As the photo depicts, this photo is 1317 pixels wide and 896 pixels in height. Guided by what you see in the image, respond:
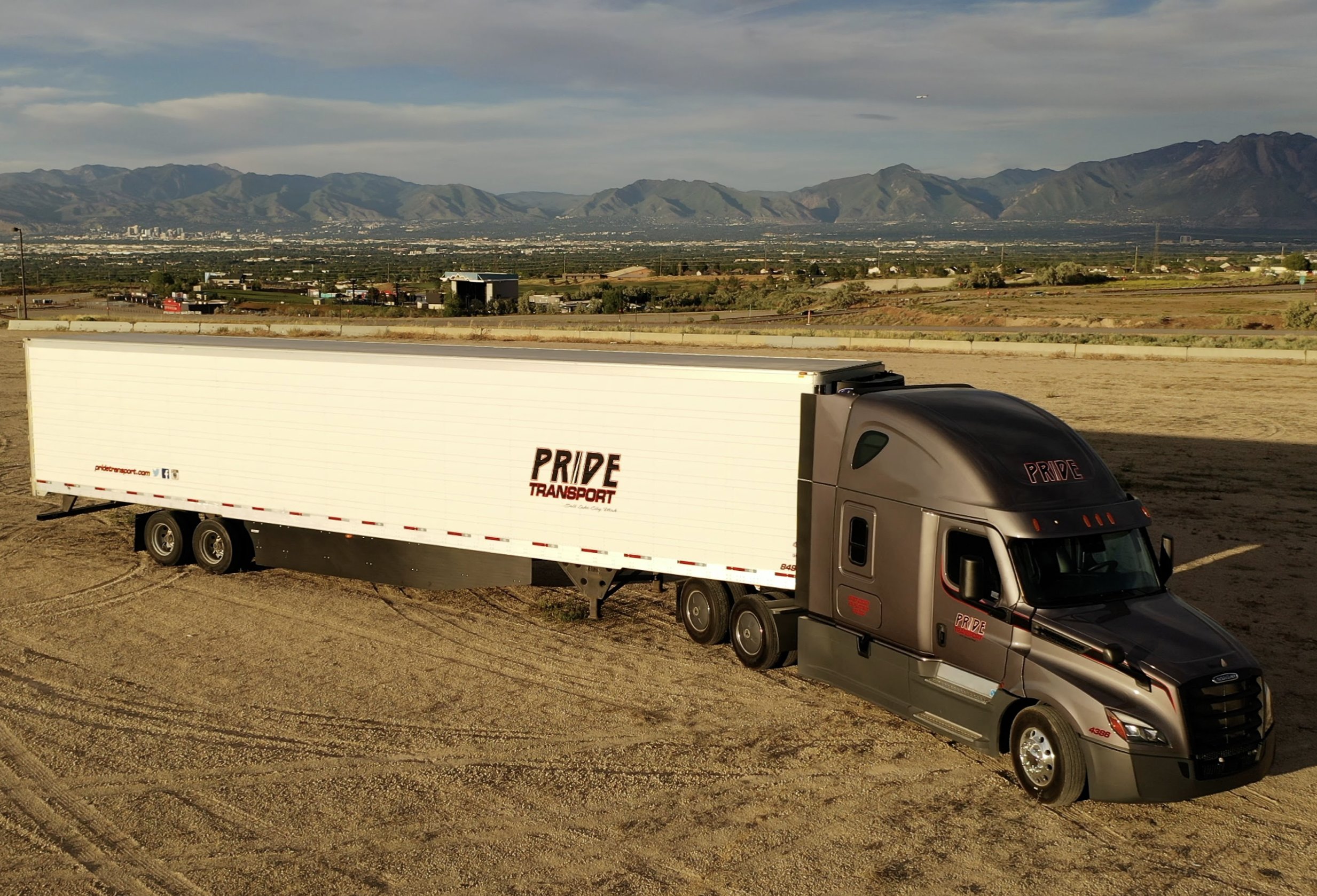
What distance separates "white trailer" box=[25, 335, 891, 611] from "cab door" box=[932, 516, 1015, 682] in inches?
90.0

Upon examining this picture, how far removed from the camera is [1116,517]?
10.7 metres

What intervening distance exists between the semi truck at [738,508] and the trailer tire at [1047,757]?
0.02 m

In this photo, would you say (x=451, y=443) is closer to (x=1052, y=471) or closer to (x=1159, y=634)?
(x=1052, y=471)

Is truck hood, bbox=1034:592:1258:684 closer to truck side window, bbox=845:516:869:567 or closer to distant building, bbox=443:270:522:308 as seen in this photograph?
truck side window, bbox=845:516:869:567

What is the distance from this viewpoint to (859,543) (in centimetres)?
1184

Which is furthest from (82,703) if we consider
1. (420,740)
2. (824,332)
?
(824,332)

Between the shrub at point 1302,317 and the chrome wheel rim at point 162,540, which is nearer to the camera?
the chrome wheel rim at point 162,540

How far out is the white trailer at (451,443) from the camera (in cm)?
1320

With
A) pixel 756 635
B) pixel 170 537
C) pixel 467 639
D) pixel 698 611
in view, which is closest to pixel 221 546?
pixel 170 537

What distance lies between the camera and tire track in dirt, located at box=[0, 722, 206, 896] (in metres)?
8.69

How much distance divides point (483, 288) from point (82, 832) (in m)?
88.8

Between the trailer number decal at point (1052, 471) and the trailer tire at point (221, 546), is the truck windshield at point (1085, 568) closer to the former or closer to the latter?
the trailer number decal at point (1052, 471)

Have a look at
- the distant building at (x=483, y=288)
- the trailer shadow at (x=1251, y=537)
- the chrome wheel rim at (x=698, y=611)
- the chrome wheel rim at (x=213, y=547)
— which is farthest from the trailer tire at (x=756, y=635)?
the distant building at (x=483, y=288)

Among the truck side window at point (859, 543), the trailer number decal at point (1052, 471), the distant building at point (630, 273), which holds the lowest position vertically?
the truck side window at point (859, 543)
